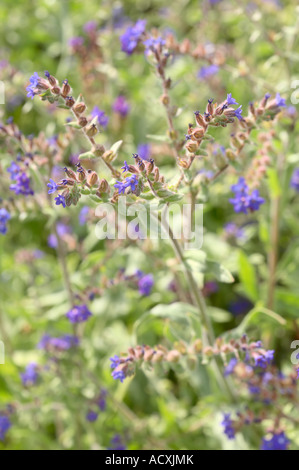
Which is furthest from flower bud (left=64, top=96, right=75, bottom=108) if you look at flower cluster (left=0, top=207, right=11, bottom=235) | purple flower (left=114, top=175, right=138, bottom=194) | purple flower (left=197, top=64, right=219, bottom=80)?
purple flower (left=197, top=64, right=219, bottom=80)

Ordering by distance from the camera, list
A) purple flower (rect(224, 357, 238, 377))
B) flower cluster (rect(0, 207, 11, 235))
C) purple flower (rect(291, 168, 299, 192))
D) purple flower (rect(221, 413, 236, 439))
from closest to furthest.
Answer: flower cluster (rect(0, 207, 11, 235)), purple flower (rect(221, 413, 236, 439)), purple flower (rect(224, 357, 238, 377)), purple flower (rect(291, 168, 299, 192))

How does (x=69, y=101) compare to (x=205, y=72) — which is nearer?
(x=69, y=101)

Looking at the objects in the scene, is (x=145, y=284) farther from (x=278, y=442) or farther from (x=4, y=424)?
(x=4, y=424)

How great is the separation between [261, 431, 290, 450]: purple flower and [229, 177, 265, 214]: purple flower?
1.12 m

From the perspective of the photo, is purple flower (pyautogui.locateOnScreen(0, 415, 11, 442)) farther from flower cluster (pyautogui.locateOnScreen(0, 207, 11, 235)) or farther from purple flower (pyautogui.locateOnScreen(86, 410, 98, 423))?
flower cluster (pyautogui.locateOnScreen(0, 207, 11, 235))

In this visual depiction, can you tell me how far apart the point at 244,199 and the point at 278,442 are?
120 cm

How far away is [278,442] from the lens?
263 cm

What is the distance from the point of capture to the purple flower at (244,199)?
2.49m

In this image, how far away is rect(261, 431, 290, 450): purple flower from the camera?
2627 millimetres

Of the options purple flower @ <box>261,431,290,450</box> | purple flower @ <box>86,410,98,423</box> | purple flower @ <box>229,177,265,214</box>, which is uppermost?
purple flower @ <box>229,177,265,214</box>

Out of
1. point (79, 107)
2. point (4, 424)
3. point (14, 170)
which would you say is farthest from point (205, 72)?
point (4, 424)
